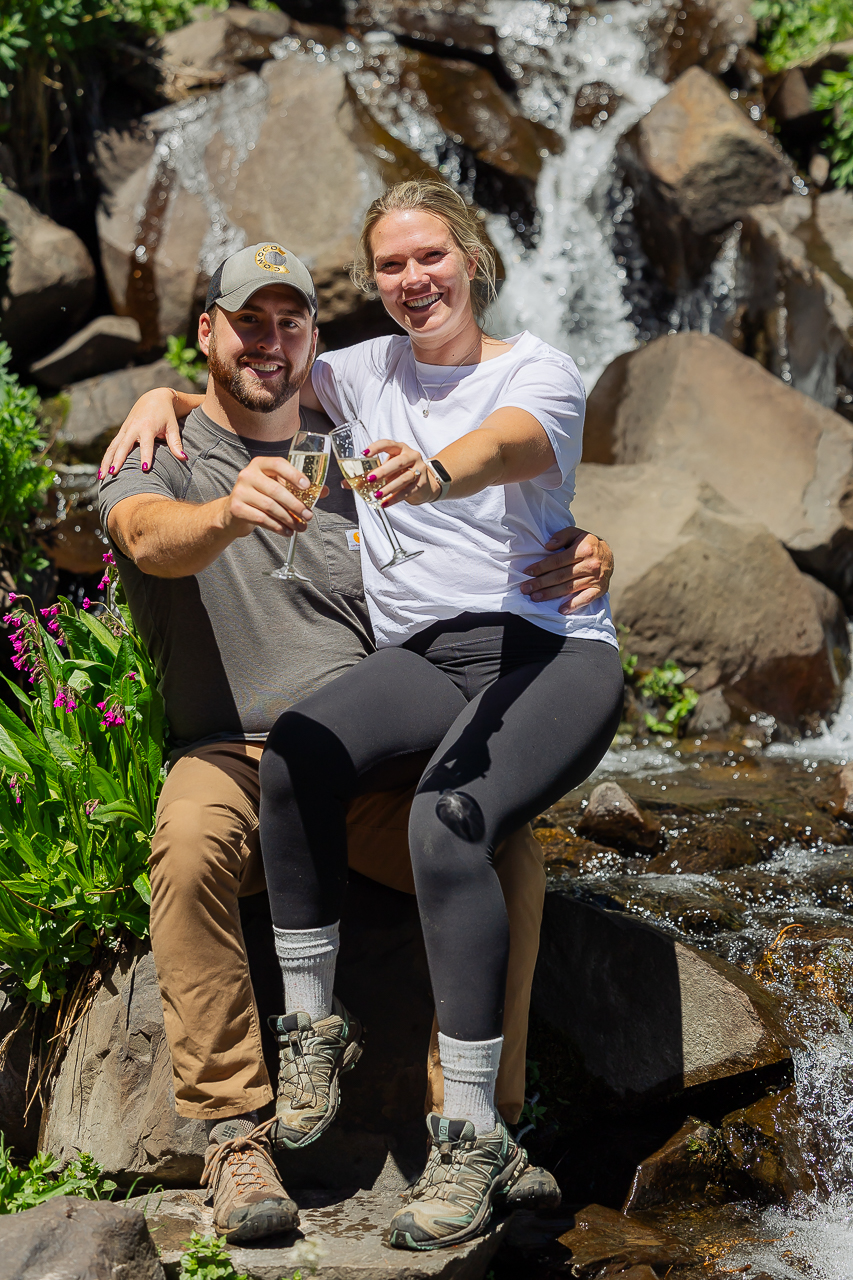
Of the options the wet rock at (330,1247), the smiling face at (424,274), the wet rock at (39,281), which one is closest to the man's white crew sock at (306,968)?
the wet rock at (330,1247)

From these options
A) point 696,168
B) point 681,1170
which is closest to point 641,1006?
point 681,1170

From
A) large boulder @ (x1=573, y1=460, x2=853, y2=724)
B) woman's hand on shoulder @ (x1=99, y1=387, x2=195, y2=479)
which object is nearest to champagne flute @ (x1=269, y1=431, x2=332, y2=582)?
woman's hand on shoulder @ (x1=99, y1=387, x2=195, y2=479)

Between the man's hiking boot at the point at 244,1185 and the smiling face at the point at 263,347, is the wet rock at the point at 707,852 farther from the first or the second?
the smiling face at the point at 263,347

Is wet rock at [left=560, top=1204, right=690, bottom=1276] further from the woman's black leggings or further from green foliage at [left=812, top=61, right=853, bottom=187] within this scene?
green foliage at [left=812, top=61, right=853, bottom=187]

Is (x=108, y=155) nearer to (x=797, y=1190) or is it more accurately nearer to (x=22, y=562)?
(x=22, y=562)

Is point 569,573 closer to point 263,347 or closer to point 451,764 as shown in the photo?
point 451,764

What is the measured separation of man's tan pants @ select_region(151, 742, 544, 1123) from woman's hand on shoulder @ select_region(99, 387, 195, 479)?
85 cm

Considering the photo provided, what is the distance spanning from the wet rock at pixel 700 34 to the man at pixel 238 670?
9.46 metres

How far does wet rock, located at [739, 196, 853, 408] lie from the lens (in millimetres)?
8398

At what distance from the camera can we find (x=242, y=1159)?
94.4 inches

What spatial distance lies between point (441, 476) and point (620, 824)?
2640 millimetres

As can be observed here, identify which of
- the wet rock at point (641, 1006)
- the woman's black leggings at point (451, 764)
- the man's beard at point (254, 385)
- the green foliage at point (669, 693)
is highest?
the man's beard at point (254, 385)

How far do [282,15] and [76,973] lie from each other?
31.6 ft

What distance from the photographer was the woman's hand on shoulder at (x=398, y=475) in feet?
7.25
